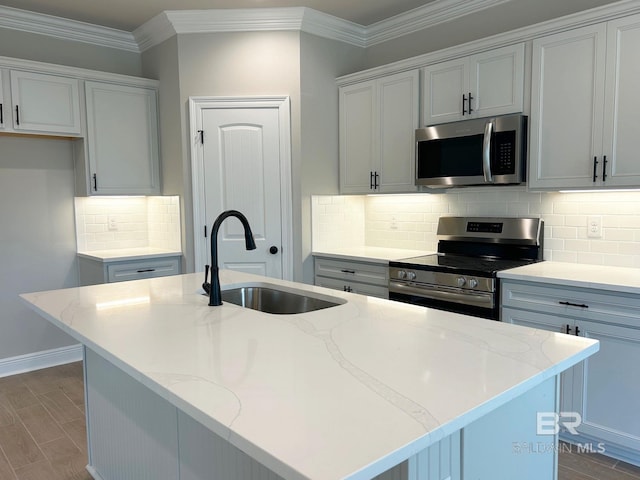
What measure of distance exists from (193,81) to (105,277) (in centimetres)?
169

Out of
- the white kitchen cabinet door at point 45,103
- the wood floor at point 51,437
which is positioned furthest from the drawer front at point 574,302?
the white kitchen cabinet door at point 45,103

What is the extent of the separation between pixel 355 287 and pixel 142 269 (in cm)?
172

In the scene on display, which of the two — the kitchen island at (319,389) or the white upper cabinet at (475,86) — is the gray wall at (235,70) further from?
the kitchen island at (319,389)

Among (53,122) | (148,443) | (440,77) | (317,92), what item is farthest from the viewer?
(317,92)

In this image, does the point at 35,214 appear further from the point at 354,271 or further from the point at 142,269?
the point at 354,271

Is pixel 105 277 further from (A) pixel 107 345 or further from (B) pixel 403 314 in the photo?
(B) pixel 403 314

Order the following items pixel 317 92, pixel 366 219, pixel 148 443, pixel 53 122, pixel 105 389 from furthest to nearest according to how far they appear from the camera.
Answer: pixel 366 219
pixel 317 92
pixel 53 122
pixel 105 389
pixel 148 443

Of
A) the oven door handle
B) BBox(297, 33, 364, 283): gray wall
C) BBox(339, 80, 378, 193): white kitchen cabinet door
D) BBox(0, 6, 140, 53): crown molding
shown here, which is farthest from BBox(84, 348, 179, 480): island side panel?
BBox(0, 6, 140, 53): crown molding

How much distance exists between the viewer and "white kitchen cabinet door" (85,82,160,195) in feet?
13.0

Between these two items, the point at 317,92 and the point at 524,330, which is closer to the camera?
the point at 524,330

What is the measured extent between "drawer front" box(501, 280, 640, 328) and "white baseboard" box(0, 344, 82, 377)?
356 centimetres

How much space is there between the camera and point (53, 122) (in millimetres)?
3748

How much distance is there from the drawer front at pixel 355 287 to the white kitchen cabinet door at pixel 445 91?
Answer: 124cm

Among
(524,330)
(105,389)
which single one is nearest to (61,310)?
(105,389)
